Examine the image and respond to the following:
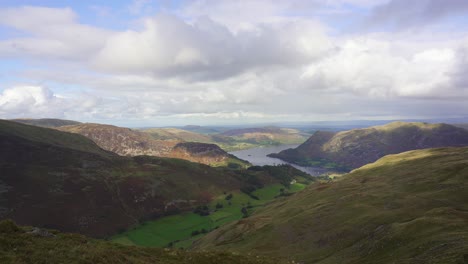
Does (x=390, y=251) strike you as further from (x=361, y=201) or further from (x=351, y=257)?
(x=361, y=201)

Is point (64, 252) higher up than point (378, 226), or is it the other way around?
point (64, 252)

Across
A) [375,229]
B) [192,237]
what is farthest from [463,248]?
[192,237]

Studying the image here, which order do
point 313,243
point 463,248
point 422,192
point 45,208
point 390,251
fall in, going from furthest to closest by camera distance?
point 45,208
point 422,192
point 313,243
point 390,251
point 463,248

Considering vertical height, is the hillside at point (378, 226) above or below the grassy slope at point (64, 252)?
below

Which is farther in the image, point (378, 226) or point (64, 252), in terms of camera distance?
point (378, 226)
